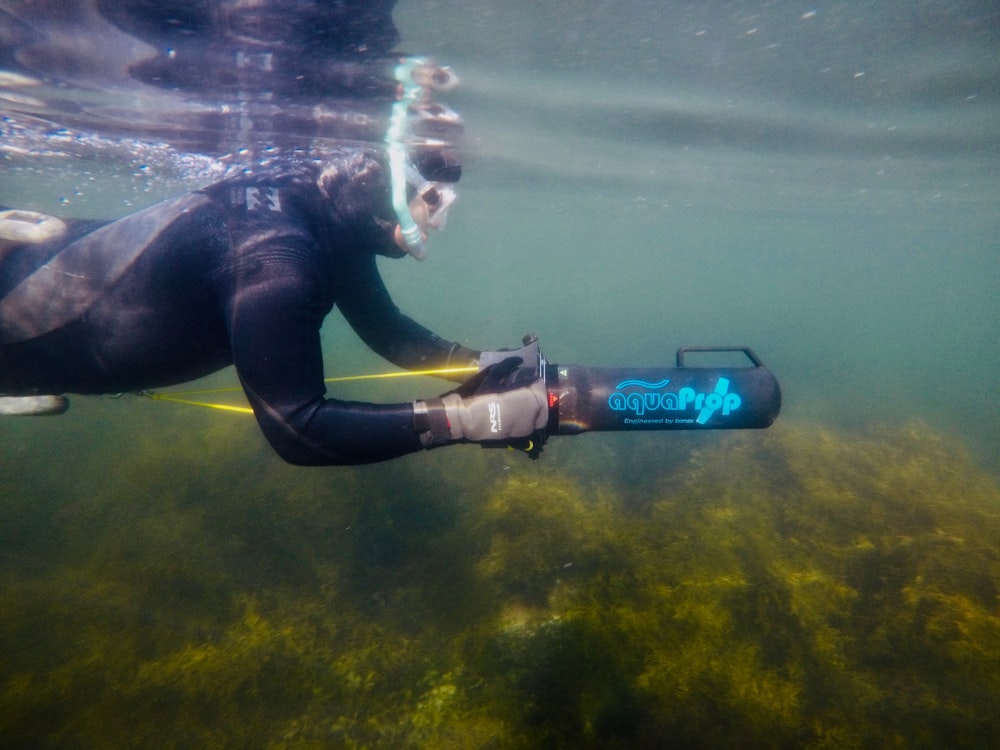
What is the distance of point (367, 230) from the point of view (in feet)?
10.2

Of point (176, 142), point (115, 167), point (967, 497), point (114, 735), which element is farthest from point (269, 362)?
point (115, 167)

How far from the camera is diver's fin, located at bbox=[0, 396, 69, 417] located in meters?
2.98

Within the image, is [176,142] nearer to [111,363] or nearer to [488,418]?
[111,363]

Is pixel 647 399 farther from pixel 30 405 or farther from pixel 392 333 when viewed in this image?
pixel 30 405

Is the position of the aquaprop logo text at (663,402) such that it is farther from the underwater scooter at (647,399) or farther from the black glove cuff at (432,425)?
the black glove cuff at (432,425)

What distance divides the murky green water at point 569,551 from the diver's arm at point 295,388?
8.95 ft

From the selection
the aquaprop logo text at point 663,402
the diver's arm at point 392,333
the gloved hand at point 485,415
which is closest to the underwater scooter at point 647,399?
the aquaprop logo text at point 663,402

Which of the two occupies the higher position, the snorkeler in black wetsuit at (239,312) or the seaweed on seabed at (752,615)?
the snorkeler in black wetsuit at (239,312)

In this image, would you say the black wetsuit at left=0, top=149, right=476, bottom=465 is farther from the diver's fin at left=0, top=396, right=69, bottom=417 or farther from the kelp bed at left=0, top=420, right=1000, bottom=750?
the kelp bed at left=0, top=420, right=1000, bottom=750

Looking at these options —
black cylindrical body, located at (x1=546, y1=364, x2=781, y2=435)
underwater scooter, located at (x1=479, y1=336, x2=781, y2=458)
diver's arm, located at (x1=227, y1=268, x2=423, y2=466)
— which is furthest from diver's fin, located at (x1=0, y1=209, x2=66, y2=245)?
black cylindrical body, located at (x1=546, y1=364, x2=781, y2=435)

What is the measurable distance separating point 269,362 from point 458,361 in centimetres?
176

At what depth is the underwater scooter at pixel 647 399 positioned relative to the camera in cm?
252

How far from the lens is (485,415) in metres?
2.30

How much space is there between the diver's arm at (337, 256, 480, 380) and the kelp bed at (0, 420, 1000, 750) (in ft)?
8.69
